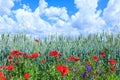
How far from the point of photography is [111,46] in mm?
10141

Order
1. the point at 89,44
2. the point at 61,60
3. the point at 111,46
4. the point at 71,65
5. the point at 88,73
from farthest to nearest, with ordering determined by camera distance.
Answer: the point at 89,44, the point at 111,46, the point at 61,60, the point at 71,65, the point at 88,73

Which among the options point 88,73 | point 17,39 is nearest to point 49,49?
point 17,39

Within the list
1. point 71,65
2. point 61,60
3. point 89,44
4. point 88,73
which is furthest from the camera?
point 89,44

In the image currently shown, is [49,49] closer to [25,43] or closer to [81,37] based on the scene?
[25,43]

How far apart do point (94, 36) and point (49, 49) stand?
2200 mm

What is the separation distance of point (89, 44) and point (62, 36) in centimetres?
99

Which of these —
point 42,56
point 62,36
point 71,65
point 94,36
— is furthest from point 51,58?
point 94,36

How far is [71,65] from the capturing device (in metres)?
8.84

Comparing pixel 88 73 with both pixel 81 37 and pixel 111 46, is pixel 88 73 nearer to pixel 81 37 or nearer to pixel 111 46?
pixel 111 46

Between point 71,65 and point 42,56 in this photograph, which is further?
point 42,56

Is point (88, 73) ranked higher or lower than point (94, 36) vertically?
lower

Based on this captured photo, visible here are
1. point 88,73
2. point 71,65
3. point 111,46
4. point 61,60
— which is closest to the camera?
point 88,73

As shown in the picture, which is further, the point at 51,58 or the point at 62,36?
the point at 62,36

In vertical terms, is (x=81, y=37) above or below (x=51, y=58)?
above
